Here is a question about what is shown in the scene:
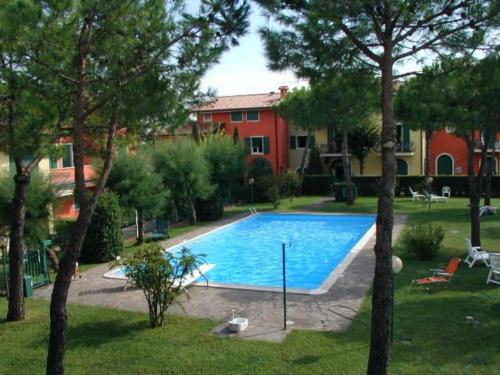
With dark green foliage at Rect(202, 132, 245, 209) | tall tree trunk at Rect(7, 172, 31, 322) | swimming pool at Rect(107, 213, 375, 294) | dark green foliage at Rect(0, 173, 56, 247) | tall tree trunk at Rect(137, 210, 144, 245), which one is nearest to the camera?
tall tree trunk at Rect(7, 172, 31, 322)

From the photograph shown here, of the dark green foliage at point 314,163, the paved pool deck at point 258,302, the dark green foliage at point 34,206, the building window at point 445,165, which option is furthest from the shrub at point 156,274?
the building window at point 445,165

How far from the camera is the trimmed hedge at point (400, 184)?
30.4 metres

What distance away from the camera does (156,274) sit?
9.35 metres

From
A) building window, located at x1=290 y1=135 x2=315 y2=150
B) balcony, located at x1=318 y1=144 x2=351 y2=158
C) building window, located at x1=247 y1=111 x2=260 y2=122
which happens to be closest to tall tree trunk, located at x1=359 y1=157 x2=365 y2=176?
balcony, located at x1=318 y1=144 x2=351 y2=158

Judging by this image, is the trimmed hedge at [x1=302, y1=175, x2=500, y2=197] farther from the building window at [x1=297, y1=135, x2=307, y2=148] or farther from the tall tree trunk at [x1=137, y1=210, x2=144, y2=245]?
the tall tree trunk at [x1=137, y1=210, x2=144, y2=245]

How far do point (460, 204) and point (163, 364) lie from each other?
23063mm

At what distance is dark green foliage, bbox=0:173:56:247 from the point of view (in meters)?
13.9

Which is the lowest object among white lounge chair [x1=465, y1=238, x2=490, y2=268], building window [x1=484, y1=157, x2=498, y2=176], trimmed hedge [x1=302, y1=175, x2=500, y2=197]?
white lounge chair [x1=465, y1=238, x2=490, y2=268]

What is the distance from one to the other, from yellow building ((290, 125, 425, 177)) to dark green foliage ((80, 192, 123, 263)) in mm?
22512

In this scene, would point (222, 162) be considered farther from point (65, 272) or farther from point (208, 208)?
point (65, 272)

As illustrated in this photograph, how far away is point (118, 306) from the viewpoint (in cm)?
1108

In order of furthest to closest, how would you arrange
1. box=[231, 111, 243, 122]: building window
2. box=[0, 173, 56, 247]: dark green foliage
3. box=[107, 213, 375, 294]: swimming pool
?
box=[231, 111, 243, 122]: building window, box=[107, 213, 375, 294]: swimming pool, box=[0, 173, 56, 247]: dark green foliage

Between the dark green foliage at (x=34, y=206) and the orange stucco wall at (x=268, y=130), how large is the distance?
77.8 feet

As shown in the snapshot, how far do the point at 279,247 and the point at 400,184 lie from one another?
1520 cm
